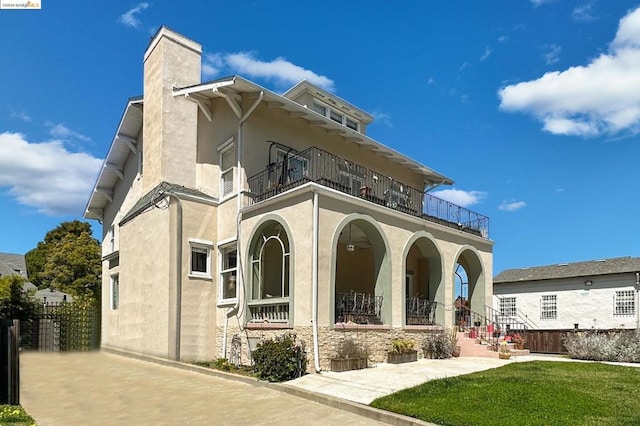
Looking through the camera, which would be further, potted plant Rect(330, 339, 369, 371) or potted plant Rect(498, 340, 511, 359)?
potted plant Rect(498, 340, 511, 359)

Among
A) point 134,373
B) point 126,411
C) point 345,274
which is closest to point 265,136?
point 345,274

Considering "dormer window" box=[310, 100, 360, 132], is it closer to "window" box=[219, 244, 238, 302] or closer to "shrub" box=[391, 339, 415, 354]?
"window" box=[219, 244, 238, 302]

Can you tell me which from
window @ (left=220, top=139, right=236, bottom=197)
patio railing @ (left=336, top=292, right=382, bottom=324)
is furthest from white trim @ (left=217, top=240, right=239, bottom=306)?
patio railing @ (left=336, top=292, right=382, bottom=324)

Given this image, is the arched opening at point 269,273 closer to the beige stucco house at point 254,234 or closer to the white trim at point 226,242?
the beige stucco house at point 254,234

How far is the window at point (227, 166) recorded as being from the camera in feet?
55.8

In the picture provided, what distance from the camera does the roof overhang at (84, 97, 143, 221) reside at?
20734mm

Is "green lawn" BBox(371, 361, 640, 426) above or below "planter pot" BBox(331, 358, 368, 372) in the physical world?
above

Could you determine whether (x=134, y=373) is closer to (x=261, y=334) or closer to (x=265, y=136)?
(x=261, y=334)

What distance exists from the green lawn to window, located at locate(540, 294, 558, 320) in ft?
65.4

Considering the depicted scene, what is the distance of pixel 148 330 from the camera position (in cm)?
1648

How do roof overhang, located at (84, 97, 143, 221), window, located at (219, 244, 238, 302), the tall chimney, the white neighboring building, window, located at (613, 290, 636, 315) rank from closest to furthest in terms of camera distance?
window, located at (219, 244, 238, 302), the tall chimney, roof overhang, located at (84, 97, 143, 221), window, located at (613, 290, 636, 315), the white neighboring building

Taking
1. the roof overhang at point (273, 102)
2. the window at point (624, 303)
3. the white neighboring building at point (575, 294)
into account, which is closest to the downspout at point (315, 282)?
the roof overhang at point (273, 102)

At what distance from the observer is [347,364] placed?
518 inches

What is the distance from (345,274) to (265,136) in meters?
6.09
